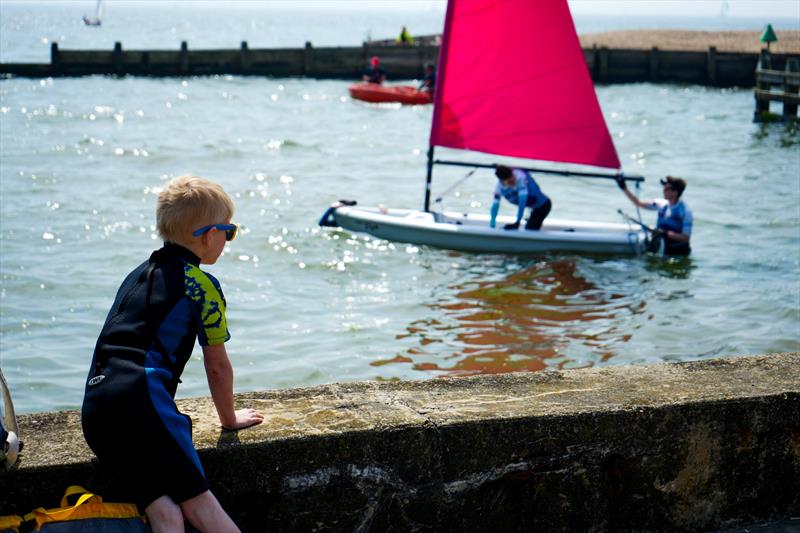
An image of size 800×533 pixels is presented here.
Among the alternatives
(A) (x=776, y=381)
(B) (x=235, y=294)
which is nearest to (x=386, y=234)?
(B) (x=235, y=294)

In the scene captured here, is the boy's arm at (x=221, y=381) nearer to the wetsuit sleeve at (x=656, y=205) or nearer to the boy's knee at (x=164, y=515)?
the boy's knee at (x=164, y=515)

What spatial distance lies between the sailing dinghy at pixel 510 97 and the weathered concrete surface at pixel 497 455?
1090 cm

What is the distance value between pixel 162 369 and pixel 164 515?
0.36m

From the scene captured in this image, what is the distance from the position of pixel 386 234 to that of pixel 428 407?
11.3 meters

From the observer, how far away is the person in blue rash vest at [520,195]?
13.3m

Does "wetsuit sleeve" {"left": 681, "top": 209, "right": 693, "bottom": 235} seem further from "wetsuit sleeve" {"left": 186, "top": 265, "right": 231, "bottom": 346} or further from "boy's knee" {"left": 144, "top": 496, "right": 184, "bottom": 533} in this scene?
"boy's knee" {"left": 144, "top": 496, "right": 184, "bottom": 533}

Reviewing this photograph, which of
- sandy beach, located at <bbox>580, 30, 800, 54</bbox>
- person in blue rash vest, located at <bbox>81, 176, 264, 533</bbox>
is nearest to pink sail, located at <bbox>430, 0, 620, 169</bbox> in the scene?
person in blue rash vest, located at <bbox>81, 176, 264, 533</bbox>

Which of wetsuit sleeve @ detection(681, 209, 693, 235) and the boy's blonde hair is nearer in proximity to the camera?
the boy's blonde hair

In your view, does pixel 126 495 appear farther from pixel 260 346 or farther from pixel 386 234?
pixel 386 234

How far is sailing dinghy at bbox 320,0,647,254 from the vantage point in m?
14.4

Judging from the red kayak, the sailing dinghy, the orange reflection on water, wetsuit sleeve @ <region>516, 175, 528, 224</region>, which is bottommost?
the orange reflection on water

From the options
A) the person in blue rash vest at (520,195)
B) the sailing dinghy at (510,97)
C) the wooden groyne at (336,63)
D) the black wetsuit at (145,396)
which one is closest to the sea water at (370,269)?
the person in blue rash vest at (520,195)

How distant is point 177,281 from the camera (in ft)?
8.85

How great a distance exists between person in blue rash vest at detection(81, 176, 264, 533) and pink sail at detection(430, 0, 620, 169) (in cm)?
1218
